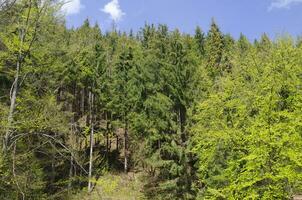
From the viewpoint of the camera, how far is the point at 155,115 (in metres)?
27.4

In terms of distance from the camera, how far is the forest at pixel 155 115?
35.2 feet

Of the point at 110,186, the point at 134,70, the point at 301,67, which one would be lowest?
the point at 110,186

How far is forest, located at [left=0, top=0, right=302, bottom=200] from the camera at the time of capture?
10719 millimetres

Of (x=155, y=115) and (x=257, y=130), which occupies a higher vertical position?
(x=155, y=115)

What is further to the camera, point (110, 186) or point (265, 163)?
point (265, 163)

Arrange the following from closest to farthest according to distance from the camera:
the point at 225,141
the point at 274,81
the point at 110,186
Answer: the point at 110,186, the point at 274,81, the point at 225,141

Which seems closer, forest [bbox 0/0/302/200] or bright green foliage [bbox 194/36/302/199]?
forest [bbox 0/0/302/200]

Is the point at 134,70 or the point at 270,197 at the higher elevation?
the point at 134,70

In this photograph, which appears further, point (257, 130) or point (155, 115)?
point (155, 115)

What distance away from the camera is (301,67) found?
20.7 metres

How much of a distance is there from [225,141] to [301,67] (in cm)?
622

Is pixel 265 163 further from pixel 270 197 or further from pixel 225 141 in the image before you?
pixel 225 141

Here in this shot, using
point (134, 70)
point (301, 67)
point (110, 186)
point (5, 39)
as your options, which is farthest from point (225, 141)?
point (134, 70)

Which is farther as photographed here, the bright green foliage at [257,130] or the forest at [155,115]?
the bright green foliage at [257,130]
